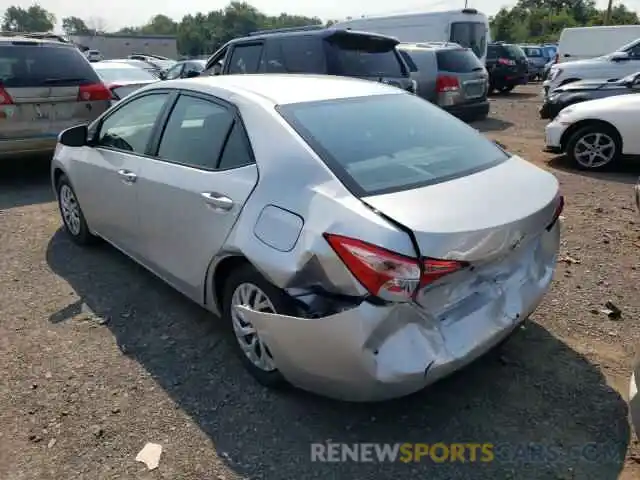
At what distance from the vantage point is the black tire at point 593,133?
22.4ft

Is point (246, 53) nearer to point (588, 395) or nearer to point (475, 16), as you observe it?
point (588, 395)

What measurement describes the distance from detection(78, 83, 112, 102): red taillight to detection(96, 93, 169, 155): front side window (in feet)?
8.94

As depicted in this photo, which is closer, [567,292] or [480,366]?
[480,366]

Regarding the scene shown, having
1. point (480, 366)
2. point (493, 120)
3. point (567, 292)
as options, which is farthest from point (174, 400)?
point (493, 120)

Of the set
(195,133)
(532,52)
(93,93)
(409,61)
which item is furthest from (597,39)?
(195,133)

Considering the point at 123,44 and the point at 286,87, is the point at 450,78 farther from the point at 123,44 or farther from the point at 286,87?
the point at 123,44

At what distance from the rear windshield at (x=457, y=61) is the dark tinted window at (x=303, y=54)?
402 cm

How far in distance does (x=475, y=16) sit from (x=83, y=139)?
13135 millimetres

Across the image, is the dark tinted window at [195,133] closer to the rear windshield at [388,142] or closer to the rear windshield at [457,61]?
the rear windshield at [388,142]

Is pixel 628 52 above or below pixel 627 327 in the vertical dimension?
above

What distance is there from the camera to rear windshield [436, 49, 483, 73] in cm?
1055

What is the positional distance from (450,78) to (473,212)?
8.73 meters

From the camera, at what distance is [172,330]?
11.2ft

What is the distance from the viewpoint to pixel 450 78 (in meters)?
10.3
